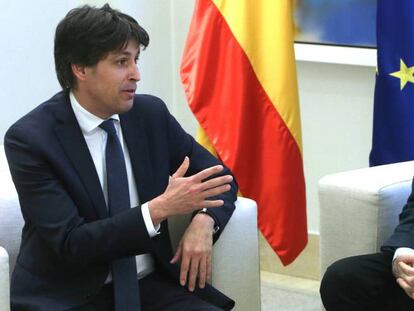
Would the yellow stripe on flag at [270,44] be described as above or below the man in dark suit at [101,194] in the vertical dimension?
above

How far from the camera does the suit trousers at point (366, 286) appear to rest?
251 centimetres

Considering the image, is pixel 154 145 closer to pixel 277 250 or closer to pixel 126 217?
pixel 126 217

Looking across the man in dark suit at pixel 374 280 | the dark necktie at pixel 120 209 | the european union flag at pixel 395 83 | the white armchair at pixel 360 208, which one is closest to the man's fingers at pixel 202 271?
the dark necktie at pixel 120 209

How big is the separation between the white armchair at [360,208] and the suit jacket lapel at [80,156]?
2.54ft

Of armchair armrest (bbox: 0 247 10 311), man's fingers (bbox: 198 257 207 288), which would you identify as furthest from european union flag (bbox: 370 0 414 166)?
armchair armrest (bbox: 0 247 10 311)

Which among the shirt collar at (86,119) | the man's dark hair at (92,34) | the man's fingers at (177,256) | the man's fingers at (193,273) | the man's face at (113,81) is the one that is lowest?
the man's fingers at (193,273)

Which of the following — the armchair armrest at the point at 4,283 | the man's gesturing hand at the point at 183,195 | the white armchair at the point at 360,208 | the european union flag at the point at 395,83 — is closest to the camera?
the armchair armrest at the point at 4,283

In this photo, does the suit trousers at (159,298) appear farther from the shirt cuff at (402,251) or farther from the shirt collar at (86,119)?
the shirt cuff at (402,251)

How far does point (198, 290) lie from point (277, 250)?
0.98 meters

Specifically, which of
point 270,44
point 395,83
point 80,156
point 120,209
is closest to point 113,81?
point 80,156

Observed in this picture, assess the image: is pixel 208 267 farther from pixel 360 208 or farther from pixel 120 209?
pixel 360 208

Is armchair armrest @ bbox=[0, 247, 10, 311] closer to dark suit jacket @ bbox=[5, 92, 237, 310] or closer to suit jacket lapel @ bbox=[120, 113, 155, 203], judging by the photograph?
dark suit jacket @ bbox=[5, 92, 237, 310]

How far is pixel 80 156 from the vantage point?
7.43 ft

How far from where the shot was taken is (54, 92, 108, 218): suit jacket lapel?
2260 millimetres
